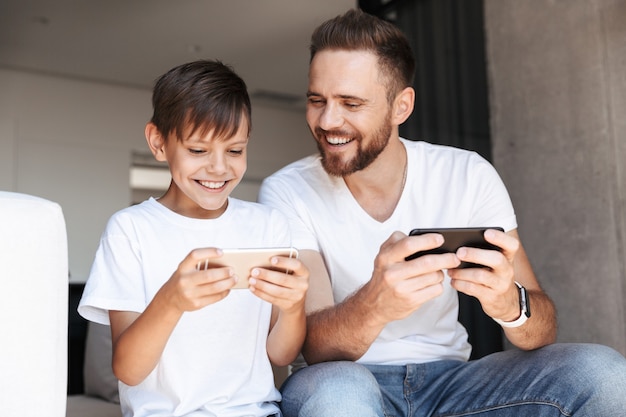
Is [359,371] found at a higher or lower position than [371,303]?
lower

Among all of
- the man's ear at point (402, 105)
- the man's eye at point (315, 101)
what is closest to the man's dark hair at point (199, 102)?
the man's eye at point (315, 101)

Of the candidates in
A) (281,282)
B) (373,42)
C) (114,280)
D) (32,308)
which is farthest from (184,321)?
(373,42)

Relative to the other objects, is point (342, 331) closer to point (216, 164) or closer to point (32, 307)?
point (216, 164)

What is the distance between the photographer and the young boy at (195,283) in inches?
55.3

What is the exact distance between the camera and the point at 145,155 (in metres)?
8.63

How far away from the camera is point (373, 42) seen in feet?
7.41

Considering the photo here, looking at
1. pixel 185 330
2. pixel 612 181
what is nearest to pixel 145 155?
pixel 612 181

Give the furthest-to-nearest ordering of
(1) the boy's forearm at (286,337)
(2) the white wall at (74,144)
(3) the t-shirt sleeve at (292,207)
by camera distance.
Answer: (2) the white wall at (74,144) → (3) the t-shirt sleeve at (292,207) → (1) the boy's forearm at (286,337)

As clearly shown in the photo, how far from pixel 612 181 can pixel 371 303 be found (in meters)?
1.42

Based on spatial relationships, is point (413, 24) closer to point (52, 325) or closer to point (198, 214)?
point (198, 214)

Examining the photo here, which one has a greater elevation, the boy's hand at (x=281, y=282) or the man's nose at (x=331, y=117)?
the man's nose at (x=331, y=117)

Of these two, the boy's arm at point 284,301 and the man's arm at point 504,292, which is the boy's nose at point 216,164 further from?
the man's arm at point 504,292

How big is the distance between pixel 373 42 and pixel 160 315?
48.1 inches

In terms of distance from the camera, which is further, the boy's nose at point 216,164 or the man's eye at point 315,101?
the man's eye at point 315,101
